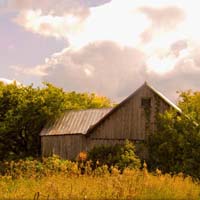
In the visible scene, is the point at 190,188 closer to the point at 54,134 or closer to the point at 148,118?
the point at 148,118

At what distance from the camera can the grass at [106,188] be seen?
12.1 meters

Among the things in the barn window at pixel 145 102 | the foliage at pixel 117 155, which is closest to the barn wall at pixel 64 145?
the foliage at pixel 117 155

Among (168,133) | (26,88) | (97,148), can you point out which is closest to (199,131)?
(168,133)

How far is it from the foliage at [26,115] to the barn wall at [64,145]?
277 centimetres

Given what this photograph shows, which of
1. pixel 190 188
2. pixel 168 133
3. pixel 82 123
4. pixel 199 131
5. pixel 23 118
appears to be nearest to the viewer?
pixel 190 188

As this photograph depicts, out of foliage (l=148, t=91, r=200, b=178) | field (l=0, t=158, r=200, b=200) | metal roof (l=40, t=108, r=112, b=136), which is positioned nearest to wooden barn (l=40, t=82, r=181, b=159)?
metal roof (l=40, t=108, r=112, b=136)

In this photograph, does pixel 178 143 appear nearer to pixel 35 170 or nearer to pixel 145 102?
pixel 145 102

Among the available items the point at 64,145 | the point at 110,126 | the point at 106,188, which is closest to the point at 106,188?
the point at 106,188

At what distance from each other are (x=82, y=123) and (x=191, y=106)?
1088cm

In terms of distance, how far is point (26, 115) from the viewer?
45.9 m

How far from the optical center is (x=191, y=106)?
34.0 meters

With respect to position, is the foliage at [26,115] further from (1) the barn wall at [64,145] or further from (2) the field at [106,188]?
(2) the field at [106,188]

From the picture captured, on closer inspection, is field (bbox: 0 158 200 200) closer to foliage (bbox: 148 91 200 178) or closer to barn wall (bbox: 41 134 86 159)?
foliage (bbox: 148 91 200 178)

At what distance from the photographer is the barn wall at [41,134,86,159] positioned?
131ft
